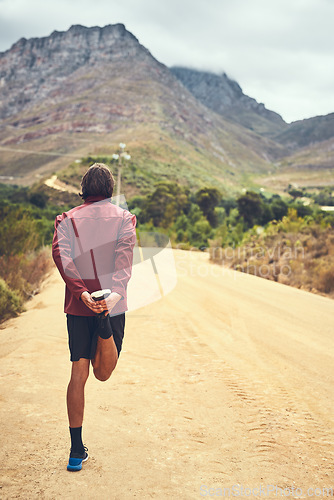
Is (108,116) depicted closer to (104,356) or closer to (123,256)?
(123,256)

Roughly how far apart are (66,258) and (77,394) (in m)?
0.88

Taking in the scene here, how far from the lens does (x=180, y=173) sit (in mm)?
70812

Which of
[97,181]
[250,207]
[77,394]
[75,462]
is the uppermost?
[97,181]

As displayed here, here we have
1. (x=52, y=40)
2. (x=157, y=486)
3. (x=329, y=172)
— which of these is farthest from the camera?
(x=52, y=40)

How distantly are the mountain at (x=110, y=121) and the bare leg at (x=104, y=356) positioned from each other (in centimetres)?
5302

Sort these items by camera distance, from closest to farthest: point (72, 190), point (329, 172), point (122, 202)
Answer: point (122, 202) < point (72, 190) < point (329, 172)

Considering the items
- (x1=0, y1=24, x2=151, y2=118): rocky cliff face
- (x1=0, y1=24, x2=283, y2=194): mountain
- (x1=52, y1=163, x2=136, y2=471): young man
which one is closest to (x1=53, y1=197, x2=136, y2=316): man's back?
(x1=52, y1=163, x2=136, y2=471): young man

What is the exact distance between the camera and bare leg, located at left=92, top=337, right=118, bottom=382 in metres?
2.60

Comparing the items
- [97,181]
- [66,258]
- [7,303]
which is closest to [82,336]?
[66,258]

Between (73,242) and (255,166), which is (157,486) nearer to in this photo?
(73,242)

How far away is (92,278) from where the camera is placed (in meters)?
2.70

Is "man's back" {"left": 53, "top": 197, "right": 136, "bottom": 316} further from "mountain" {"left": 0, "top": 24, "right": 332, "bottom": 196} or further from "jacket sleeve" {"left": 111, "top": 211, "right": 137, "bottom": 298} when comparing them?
"mountain" {"left": 0, "top": 24, "right": 332, "bottom": 196}

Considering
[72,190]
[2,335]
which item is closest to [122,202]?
[2,335]

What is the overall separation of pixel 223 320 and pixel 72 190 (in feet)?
166
